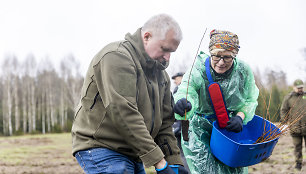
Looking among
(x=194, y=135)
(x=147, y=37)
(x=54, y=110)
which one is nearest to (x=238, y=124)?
(x=194, y=135)

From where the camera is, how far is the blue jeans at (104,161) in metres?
1.76

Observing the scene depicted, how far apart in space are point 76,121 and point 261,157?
1.49 metres

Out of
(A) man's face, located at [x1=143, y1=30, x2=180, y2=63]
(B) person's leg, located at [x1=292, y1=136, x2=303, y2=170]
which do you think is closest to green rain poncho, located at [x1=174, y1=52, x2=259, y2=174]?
(A) man's face, located at [x1=143, y1=30, x2=180, y2=63]

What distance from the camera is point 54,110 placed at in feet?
133

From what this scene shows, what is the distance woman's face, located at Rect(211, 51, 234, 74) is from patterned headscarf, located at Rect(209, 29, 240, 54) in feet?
0.18

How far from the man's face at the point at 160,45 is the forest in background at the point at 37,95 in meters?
35.2

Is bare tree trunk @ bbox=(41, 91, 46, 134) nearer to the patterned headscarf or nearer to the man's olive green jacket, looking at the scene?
the patterned headscarf

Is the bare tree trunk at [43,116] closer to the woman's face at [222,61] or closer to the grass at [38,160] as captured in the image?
the grass at [38,160]

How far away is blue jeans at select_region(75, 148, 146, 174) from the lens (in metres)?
1.76

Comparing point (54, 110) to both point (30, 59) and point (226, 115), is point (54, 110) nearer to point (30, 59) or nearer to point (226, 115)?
point (30, 59)

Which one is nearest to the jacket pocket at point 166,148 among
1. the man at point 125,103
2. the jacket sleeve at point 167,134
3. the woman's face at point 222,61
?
the jacket sleeve at point 167,134

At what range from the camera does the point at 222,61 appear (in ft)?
8.68

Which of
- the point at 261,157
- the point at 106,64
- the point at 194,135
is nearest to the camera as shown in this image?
the point at 106,64

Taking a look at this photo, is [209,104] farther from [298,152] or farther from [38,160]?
[38,160]
